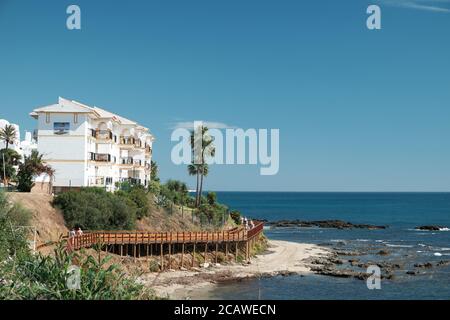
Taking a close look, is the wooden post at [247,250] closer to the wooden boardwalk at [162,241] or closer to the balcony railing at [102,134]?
the wooden boardwalk at [162,241]

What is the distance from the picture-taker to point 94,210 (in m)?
45.3

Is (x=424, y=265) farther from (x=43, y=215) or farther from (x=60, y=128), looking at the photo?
(x=60, y=128)

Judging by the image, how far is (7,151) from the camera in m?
61.2

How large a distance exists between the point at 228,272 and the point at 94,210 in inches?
484

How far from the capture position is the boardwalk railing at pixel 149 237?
125ft

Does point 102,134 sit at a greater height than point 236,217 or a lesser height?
greater

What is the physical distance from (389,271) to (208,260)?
16.0m

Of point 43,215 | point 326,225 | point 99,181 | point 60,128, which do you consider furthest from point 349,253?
point 326,225

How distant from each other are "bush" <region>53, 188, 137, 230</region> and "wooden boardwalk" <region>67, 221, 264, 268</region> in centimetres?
340

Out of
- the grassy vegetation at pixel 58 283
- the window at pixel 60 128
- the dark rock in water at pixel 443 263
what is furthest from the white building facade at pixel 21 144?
the grassy vegetation at pixel 58 283

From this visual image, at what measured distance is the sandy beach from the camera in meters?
36.1
